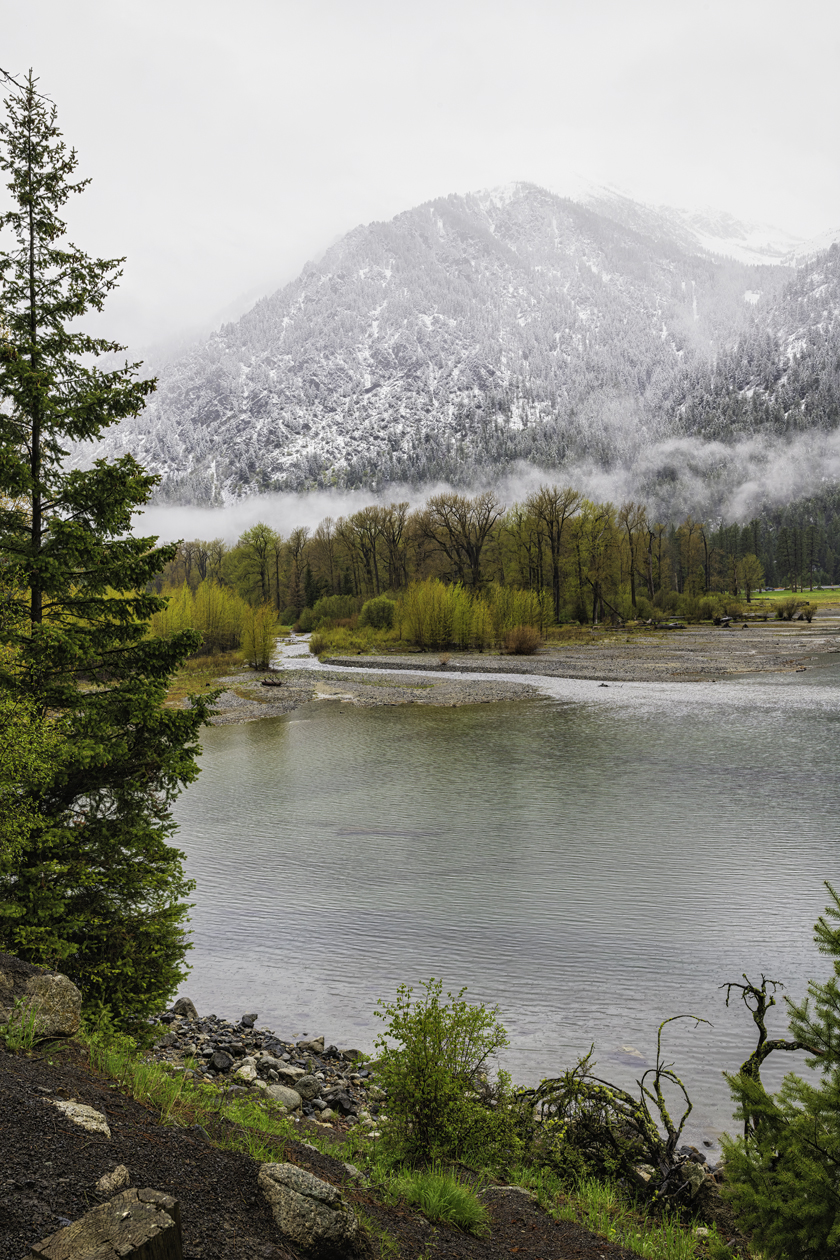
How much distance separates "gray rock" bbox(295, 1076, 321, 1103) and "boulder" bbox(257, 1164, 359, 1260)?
3.17 metres

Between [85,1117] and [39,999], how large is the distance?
1.64 m

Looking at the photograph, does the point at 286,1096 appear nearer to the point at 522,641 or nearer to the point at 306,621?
the point at 522,641

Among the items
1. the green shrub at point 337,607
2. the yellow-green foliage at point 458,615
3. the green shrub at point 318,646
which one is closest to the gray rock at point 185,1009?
the yellow-green foliage at point 458,615

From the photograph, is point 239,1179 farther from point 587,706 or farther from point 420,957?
point 587,706

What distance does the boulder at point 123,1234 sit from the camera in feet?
8.80

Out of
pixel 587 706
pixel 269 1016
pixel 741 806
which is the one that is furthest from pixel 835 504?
pixel 269 1016

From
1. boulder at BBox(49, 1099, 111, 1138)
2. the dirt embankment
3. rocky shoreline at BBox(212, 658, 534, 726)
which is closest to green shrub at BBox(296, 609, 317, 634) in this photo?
the dirt embankment

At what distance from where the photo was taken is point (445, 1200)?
458cm

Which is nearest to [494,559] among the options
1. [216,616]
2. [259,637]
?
[216,616]

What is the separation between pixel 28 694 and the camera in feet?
23.2

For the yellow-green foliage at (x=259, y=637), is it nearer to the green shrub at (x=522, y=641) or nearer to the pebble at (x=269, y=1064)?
the green shrub at (x=522, y=641)

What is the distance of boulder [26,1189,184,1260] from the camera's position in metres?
2.68

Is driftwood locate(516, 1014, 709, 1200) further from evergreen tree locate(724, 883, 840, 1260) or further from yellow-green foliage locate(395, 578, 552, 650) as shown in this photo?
yellow-green foliage locate(395, 578, 552, 650)

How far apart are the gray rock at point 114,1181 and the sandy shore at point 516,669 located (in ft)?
99.4
